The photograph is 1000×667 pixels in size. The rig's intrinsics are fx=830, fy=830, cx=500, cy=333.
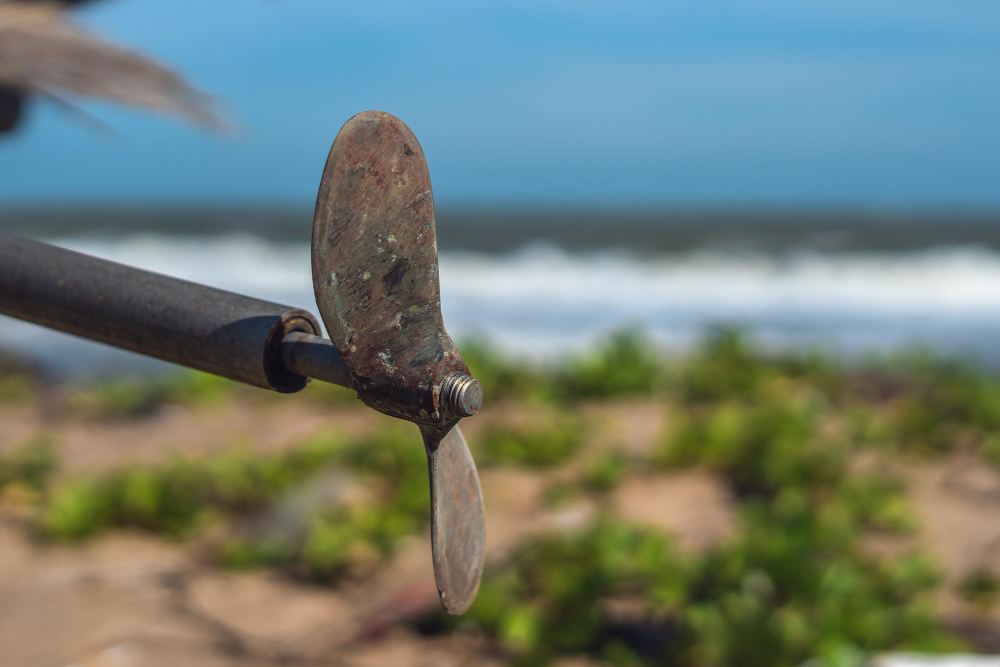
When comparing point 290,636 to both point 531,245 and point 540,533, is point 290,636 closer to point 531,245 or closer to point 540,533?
point 540,533

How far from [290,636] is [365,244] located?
1.78 m

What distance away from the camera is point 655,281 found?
44.1 feet

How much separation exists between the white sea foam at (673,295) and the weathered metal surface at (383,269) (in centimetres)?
612

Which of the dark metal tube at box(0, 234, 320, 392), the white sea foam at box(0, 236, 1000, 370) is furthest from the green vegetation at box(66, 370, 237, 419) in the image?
the dark metal tube at box(0, 234, 320, 392)

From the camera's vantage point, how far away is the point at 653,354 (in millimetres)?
4441

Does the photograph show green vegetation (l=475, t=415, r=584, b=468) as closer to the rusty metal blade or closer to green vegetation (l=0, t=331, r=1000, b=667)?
green vegetation (l=0, t=331, r=1000, b=667)

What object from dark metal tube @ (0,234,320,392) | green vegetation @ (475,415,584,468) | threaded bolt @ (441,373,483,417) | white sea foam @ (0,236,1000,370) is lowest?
threaded bolt @ (441,373,483,417)

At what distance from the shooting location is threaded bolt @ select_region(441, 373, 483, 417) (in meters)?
0.62

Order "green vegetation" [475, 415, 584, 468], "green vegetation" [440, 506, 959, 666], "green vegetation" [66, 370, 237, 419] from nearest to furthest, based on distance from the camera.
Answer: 1. "green vegetation" [440, 506, 959, 666]
2. "green vegetation" [475, 415, 584, 468]
3. "green vegetation" [66, 370, 237, 419]

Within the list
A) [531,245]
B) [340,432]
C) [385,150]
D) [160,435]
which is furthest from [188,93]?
[531,245]

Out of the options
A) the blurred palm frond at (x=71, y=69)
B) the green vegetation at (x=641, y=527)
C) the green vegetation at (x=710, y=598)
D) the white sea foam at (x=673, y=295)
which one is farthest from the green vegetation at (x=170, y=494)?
the white sea foam at (x=673, y=295)

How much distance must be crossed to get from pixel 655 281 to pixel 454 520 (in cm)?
1302

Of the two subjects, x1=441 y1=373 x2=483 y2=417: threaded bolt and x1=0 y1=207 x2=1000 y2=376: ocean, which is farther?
x1=0 y1=207 x2=1000 y2=376: ocean

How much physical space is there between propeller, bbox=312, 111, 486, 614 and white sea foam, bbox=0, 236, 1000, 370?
6.12m
